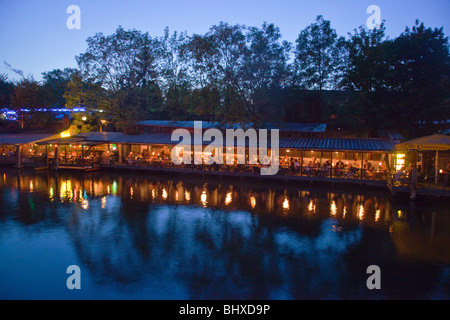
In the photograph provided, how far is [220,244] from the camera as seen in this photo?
12.7 m

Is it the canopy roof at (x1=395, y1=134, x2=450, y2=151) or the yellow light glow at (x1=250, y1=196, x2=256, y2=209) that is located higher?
the canopy roof at (x1=395, y1=134, x2=450, y2=151)

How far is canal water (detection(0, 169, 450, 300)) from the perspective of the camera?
365 inches

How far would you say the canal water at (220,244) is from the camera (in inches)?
365

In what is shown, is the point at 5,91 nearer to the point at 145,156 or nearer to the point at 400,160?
the point at 145,156

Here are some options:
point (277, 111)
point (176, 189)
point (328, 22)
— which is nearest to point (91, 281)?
point (176, 189)

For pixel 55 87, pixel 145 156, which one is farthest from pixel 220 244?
pixel 55 87

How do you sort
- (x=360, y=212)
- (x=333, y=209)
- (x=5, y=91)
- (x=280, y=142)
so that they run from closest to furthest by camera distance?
(x=360, y=212)
(x=333, y=209)
(x=280, y=142)
(x=5, y=91)

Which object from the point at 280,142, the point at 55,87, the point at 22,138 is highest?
the point at 55,87

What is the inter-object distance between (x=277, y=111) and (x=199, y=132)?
27.7 ft

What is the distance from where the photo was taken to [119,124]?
37.9m

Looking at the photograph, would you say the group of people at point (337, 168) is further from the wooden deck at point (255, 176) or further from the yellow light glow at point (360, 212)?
the yellow light glow at point (360, 212)

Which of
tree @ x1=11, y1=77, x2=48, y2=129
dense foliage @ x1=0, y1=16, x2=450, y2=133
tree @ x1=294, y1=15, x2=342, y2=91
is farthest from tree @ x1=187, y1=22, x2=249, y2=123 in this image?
tree @ x1=11, y1=77, x2=48, y2=129

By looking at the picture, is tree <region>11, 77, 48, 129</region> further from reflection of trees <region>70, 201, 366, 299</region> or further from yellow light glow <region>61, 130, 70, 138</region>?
reflection of trees <region>70, 201, 366, 299</region>
